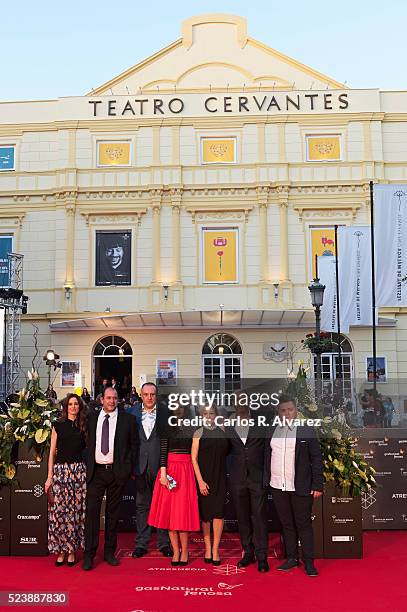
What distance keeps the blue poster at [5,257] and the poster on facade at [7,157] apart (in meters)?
2.71

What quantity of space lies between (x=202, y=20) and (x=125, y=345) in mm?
13095

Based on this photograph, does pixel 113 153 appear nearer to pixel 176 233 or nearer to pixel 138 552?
pixel 176 233

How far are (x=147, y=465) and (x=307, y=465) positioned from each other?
1871mm

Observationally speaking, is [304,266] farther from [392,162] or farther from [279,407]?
[279,407]

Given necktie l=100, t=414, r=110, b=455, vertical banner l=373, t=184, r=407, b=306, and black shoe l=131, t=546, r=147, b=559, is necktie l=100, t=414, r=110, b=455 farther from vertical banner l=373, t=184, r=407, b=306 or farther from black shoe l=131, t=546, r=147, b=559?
vertical banner l=373, t=184, r=407, b=306

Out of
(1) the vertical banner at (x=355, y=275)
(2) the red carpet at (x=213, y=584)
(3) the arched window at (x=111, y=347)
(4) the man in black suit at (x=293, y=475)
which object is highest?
(1) the vertical banner at (x=355, y=275)

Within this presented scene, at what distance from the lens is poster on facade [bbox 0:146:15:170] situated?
80.2 feet

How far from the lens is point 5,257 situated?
2378 centimetres

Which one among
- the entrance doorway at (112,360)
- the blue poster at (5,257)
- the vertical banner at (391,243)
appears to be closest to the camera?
the vertical banner at (391,243)

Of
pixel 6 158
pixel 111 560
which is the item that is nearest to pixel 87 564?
pixel 111 560

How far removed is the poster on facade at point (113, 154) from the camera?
24.1m

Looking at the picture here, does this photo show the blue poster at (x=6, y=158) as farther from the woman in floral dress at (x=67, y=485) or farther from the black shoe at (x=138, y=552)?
the black shoe at (x=138, y=552)

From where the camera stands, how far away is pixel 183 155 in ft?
78.6

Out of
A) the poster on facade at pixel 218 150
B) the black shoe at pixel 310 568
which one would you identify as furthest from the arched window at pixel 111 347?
the black shoe at pixel 310 568
